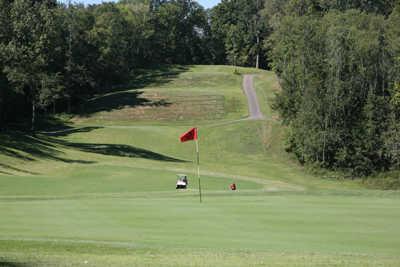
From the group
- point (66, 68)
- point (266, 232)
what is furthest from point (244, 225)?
point (66, 68)

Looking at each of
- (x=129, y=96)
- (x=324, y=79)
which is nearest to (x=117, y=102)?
(x=129, y=96)

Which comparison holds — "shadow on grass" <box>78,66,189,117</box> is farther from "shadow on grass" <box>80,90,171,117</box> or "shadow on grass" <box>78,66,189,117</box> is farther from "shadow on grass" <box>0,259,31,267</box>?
"shadow on grass" <box>0,259,31,267</box>

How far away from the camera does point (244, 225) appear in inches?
612

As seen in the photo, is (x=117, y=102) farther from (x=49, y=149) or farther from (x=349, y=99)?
(x=349, y=99)

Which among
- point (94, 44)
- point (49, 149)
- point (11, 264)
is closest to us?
point (11, 264)

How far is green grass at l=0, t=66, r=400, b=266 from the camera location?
12211 millimetres

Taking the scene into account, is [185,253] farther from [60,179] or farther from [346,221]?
[60,179]

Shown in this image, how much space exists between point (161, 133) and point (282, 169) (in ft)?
64.3

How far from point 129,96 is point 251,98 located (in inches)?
738

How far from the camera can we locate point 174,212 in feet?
57.5

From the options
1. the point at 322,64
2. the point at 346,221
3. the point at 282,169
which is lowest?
the point at 282,169

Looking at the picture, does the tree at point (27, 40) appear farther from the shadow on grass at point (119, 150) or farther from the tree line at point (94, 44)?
the shadow on grass at point (119, 150)

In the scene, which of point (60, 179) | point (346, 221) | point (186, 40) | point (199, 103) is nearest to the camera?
point (346, 221)

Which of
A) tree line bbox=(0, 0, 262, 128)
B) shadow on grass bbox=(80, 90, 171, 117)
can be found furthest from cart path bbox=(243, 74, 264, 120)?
tree line bbox=(0, 0, 262, 128)
